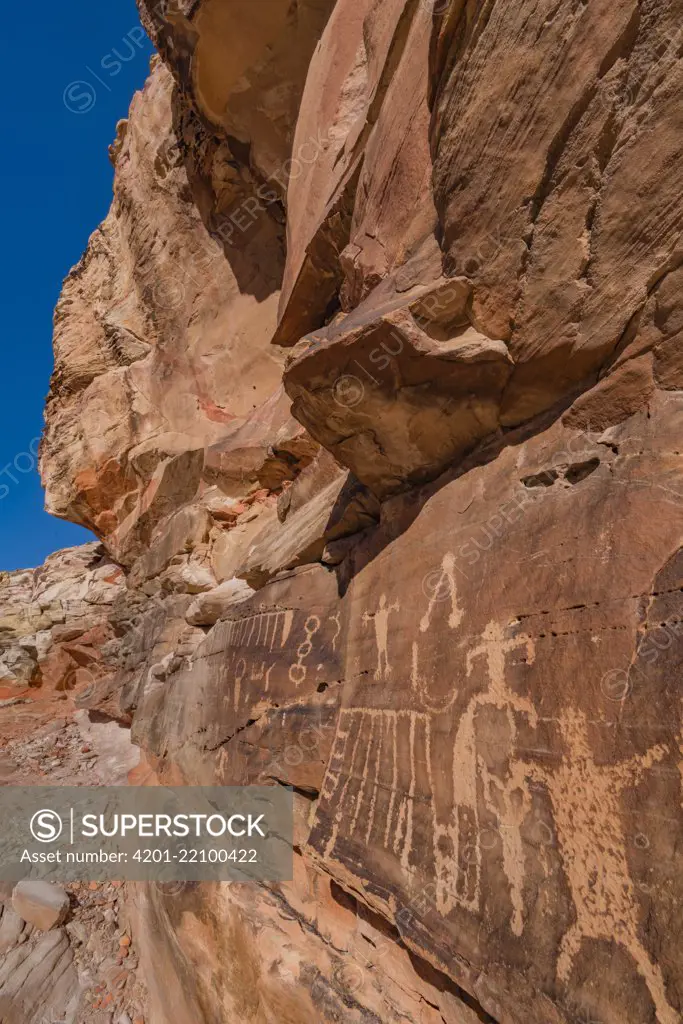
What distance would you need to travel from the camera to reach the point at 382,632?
3.11 meters

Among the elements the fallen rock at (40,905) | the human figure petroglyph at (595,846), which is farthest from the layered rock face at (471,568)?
the fallen rock at (40,905)

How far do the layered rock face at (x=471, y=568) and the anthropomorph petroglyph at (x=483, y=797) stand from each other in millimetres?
13

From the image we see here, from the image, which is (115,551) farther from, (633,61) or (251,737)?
(633,61)

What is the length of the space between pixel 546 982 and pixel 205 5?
31.3 ft

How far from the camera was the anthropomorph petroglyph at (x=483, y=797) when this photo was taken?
1.98 meters

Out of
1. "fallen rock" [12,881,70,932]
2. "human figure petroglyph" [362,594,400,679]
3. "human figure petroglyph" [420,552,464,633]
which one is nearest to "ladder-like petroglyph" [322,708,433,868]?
"human figure petroglyph" [362,594,400,679]

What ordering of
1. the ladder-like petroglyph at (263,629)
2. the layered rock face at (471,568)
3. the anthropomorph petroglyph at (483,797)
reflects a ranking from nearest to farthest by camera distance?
the layered rock face at (471,568)
the anthropomorph petroglyph at (483,797)
the ladder-like petroglyph at (263,629)

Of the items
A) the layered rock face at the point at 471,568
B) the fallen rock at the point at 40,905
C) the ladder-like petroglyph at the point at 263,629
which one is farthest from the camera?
the fallen rock at the point at 40,905

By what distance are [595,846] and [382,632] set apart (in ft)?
5.16

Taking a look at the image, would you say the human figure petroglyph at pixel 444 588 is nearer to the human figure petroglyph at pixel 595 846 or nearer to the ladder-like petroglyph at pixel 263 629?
the human figure petroglyph at pixel 595 846

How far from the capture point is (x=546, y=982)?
172cm

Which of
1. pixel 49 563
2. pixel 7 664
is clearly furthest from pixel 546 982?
pixel 49 563

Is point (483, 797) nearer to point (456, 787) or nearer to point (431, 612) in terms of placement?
point (456, 787)

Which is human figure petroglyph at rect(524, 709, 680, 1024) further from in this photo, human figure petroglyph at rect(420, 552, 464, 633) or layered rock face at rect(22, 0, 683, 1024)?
human figure petroglyph at rect(420, 552, 464, 633)
